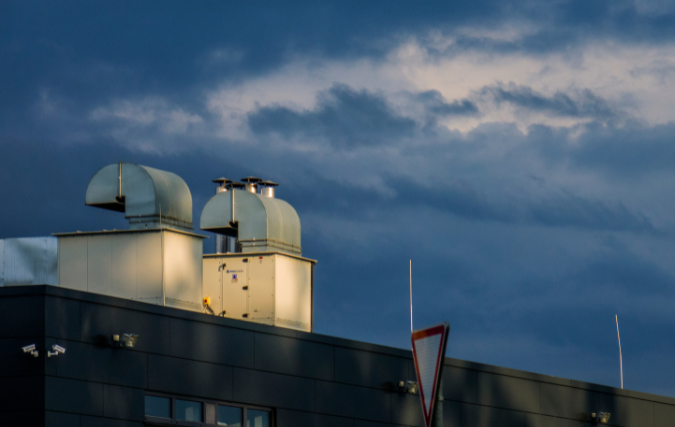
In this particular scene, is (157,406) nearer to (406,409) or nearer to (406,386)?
(406,386)

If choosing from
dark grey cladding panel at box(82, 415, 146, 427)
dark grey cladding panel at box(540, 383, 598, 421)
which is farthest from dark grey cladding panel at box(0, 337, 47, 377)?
dark grey cladding panel at box(540, 383, 598, 421)

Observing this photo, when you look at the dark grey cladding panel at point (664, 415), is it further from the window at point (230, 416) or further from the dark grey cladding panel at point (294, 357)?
the window at point (230, 416)

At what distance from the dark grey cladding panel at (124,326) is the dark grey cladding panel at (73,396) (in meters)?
0.64

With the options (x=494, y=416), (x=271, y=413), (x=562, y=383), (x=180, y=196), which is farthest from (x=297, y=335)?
(x=562, y=383)

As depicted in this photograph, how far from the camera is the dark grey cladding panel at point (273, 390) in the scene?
15.8m

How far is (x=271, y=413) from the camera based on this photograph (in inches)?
644

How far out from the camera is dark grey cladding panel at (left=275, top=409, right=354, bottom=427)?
16391mm

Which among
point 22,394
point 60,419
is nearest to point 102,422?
point 60,419

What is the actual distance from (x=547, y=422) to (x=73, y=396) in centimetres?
1141

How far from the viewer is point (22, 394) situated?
42.8ft

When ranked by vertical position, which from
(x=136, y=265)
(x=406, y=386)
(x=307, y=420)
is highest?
(x=136, y=265)

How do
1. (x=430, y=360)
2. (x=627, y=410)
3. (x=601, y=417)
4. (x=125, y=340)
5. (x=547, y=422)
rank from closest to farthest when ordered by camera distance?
(x=430, y=360) → (x=125, y=340) → (x=547, y=422) → (x=601, y=417) → (x=627, y=410)

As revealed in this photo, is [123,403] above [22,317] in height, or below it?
below

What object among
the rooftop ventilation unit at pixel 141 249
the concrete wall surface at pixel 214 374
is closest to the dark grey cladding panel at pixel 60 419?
the concrete wall surface at pixel 214 374
